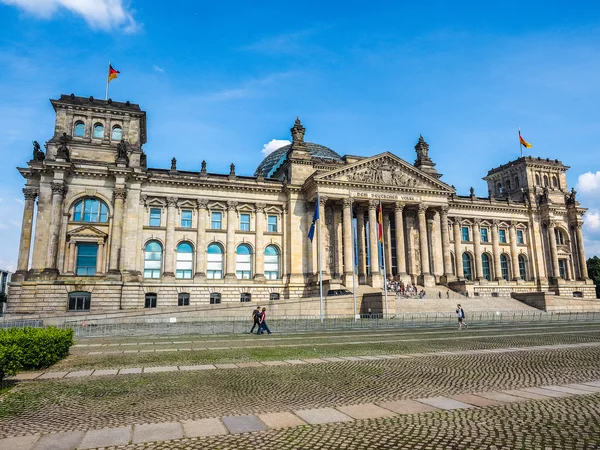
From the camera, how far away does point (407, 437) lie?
613 centimetres

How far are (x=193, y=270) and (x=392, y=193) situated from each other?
2760cm

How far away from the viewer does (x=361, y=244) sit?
5672cm

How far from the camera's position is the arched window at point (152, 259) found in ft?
168

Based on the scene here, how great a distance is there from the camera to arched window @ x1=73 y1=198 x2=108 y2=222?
4794 cm

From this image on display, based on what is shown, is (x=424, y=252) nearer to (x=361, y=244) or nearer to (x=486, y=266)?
(x=361, y=244)

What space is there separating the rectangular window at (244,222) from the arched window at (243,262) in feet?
7.33

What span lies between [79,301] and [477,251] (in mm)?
56097

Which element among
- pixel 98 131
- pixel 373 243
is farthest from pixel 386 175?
pixel 98 131

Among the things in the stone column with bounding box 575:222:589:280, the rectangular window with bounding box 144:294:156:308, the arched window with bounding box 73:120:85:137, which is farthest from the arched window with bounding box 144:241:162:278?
the stone column with bounding box 575:222:589:280

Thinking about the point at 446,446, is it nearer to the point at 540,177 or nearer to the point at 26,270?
the point at 26,270

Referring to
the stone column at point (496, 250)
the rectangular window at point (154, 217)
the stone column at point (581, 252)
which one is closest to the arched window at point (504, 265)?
the stone column at point (496, 250)

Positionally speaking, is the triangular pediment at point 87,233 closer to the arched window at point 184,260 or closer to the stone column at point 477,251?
the arched window at point 184,260

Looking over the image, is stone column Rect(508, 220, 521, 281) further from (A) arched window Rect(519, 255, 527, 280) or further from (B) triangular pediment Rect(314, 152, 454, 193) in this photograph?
(B) triangular pediment Rect(314, 152, 454, 193)

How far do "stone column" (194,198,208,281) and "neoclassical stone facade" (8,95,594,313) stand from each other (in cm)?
13
